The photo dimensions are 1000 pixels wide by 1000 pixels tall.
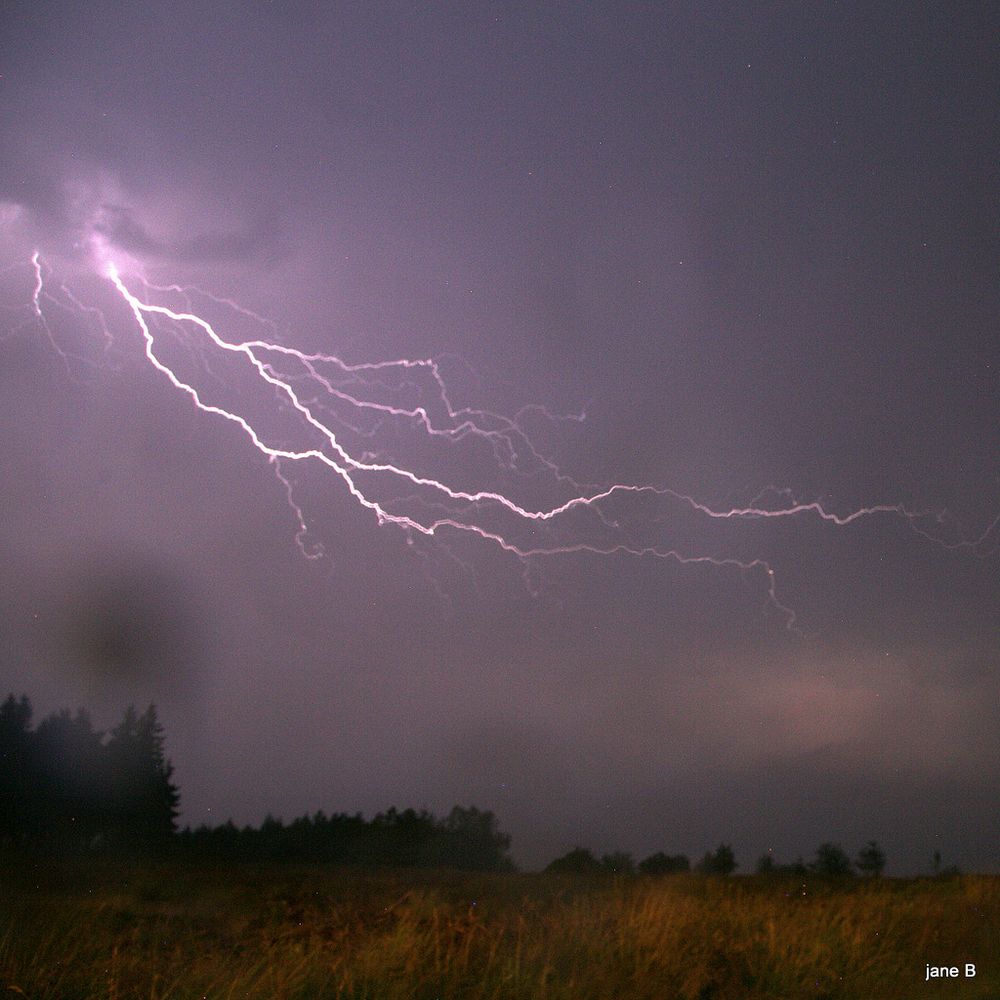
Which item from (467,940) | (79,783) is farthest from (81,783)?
(467,940)

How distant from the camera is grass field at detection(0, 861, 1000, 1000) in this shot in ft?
23.5

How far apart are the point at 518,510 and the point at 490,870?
648 centimetres

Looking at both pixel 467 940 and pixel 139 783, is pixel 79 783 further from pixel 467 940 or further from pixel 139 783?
pixel 467 940

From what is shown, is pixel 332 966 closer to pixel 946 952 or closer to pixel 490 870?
pixel 946 952

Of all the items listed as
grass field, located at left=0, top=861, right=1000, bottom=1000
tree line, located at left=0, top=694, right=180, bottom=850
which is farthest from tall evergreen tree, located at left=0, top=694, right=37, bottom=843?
grass field, located at left=0, top=861, right=1000, bottom=1000

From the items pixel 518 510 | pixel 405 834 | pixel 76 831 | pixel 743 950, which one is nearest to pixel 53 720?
pixel 76 831

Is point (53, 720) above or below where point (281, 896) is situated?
above

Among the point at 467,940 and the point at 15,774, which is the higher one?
the point at 15,774

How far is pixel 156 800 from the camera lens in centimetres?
5356

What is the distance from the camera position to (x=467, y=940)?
816cm

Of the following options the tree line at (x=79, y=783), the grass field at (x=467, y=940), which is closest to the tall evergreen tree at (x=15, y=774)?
the tree line at (x=79, y=783)

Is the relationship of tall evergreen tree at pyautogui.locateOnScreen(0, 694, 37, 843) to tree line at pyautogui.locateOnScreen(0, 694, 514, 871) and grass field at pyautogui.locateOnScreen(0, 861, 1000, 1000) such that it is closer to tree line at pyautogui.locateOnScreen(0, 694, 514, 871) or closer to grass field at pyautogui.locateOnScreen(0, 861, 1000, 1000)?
tree line at pyautogui.locateOnScreen(0, 694, 514, 871)

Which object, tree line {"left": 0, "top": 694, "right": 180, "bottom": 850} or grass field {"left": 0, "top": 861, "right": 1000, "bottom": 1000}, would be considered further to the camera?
tree line {"left": 0, "top": 694, "right": 180, "bottom": 850}

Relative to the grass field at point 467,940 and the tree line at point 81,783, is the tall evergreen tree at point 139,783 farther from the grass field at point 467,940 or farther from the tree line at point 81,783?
the grass field at point 467,940
